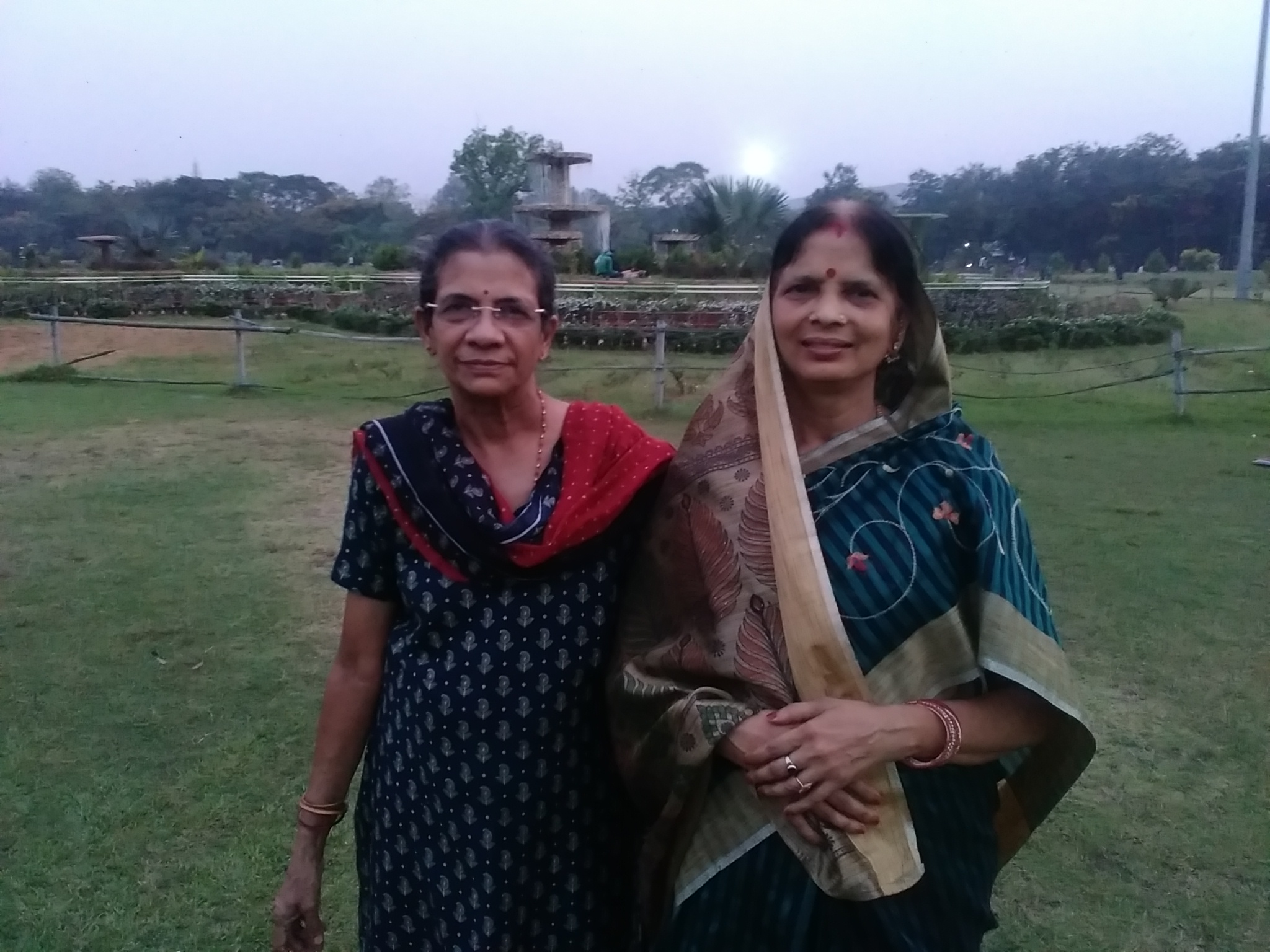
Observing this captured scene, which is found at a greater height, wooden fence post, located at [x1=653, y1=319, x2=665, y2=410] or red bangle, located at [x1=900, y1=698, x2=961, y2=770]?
red bangle, located at [x1=900, y1=698, x2=961, y2=770]

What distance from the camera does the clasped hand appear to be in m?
1.26

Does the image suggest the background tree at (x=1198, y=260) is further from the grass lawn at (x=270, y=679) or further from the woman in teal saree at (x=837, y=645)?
the woman in teal saree at (x=837, y=645)

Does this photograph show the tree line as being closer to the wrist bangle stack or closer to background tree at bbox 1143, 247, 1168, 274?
background tree at bbox 1143, 247, 1168, 274

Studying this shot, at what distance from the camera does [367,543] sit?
1501 mm

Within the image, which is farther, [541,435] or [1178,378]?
[1178,378]

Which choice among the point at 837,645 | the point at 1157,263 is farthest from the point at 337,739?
the point at 1157,263

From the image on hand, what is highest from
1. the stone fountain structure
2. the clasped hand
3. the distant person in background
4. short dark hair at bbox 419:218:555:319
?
the stone fountain structure

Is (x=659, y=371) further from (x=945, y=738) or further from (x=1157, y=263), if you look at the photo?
(x=1157, y=263)

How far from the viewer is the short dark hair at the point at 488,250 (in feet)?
4.88

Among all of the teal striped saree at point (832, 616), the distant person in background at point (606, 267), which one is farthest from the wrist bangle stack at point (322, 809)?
the distant person in background at point (606, 267)

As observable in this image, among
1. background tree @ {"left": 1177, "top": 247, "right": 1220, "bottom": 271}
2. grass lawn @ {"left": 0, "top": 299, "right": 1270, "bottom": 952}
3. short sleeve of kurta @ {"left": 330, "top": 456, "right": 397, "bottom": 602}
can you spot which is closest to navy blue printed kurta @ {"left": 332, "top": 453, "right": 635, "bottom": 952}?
short sleeve of kurta @ {"left": 330, "top": 456, "right": 397, "bottom": 602}

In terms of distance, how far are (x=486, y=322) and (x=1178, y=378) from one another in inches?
411

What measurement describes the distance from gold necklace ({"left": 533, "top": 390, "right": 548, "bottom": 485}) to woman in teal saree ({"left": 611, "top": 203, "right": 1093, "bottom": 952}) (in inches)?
7.8

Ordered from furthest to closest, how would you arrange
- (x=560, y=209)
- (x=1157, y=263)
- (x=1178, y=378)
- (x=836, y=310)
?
(x=560, y=209) → (x=1157, y=263) → (x=1178, y=378) → (x=836, y=310)
